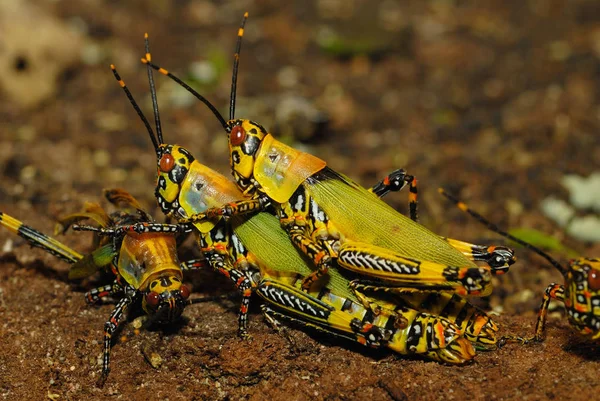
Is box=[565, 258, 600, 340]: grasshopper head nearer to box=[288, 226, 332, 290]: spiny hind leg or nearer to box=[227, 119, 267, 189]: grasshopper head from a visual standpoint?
box=[288, 226, 332, 290]: spiny hind leg

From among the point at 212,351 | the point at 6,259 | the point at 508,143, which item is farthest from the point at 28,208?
the point at 508,143

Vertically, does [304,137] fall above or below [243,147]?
below

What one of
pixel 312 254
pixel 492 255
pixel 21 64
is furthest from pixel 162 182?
pixel 21 64

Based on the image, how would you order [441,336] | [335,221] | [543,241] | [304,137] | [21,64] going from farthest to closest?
[21,64], [304,137], [543,241], [335,221], [441,336]

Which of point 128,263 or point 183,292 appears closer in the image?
point 183,292

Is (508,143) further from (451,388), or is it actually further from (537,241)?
(451,388)

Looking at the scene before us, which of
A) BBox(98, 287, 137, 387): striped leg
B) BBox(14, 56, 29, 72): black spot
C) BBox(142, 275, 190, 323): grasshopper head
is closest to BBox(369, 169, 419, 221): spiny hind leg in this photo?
BBox(142, 275, 190, 323): grasshopper head

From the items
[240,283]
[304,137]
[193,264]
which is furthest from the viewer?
[304,137]

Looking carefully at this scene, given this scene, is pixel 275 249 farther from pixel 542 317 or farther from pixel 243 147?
pixel 542 317
